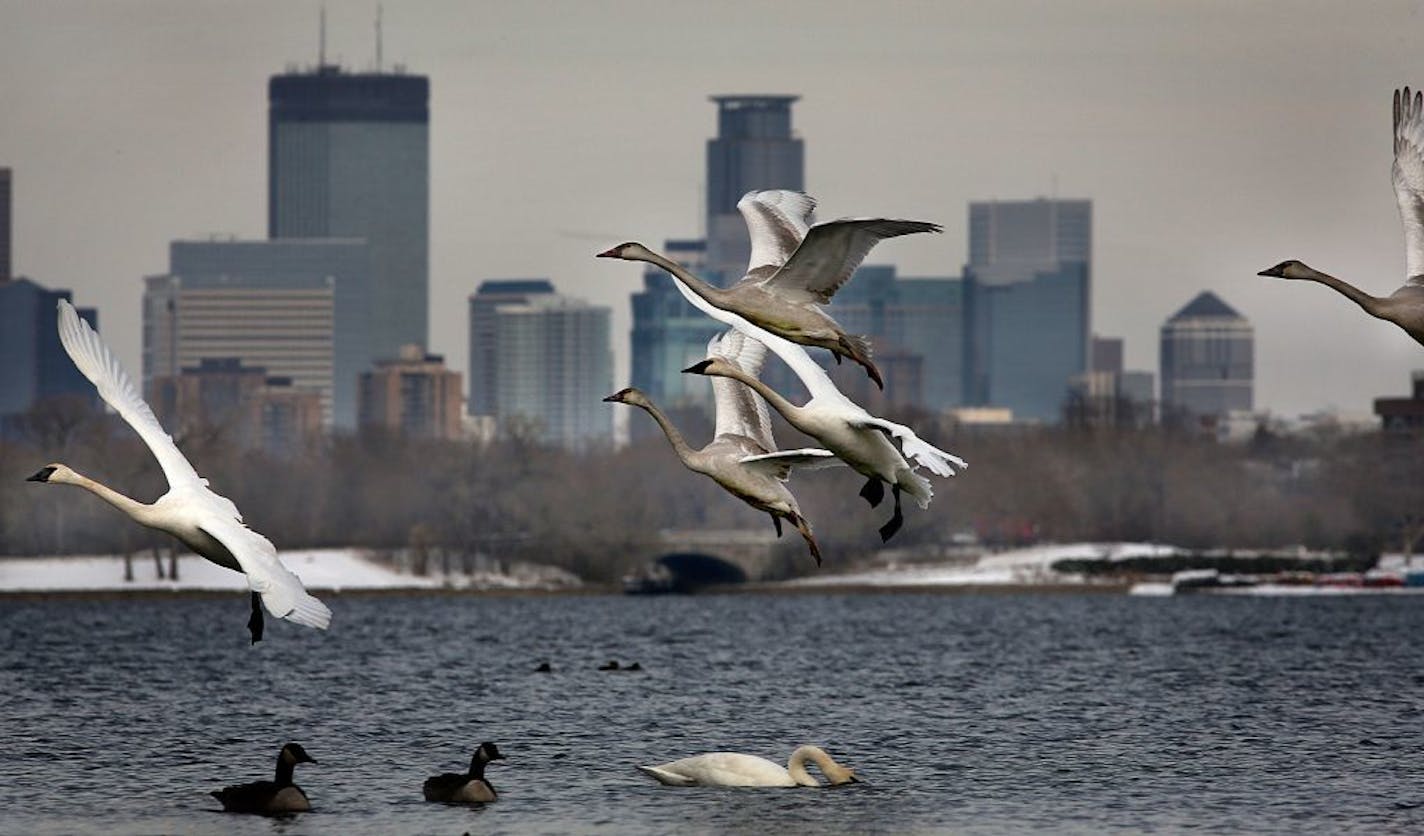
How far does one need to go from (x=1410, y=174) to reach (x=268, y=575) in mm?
12789

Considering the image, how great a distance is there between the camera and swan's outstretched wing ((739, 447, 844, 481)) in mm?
36219

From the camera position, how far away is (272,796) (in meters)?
46.9

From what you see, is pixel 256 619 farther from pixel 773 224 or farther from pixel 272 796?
pixel 272 796

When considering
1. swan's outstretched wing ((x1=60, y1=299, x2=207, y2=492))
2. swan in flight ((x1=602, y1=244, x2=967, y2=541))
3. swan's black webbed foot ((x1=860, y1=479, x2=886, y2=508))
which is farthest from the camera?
swan's outstretched wing ((x1=60, y1=299, x2=207, y2=492))

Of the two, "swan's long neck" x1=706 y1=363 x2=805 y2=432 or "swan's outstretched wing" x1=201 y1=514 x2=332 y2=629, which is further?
"swan's long neck" x1=706 y1=363 x2=805 y2=432

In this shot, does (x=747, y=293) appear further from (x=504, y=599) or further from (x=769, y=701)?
(x=504, y=599)

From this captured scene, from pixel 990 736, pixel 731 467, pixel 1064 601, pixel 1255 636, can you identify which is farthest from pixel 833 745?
pixel 1064 601

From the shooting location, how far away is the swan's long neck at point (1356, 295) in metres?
34.2

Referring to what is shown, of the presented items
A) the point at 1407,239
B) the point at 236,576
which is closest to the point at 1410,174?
the point at 1407,239

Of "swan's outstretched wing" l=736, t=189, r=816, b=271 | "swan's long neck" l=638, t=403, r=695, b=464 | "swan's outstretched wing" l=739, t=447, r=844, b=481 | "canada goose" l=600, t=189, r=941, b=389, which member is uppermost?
"swan's outstretched wing" l=736, t=189, r=816, b=271

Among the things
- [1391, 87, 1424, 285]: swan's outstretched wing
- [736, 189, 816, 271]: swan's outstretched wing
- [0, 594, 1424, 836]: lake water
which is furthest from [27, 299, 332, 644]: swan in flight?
[1391, 87, 1424, 285]: swan's outstretched wing

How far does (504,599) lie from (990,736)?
108374 millimetres

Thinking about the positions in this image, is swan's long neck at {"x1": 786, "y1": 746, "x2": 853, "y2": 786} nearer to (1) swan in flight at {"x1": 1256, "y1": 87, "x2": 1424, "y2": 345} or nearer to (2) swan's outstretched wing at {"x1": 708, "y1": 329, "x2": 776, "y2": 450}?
(2) swan's outstretched wing at {"x1": 708, "y1": 329, "x2": 776, "y2": 450}

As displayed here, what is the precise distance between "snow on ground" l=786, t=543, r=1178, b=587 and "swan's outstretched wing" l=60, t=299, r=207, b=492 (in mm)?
142173
